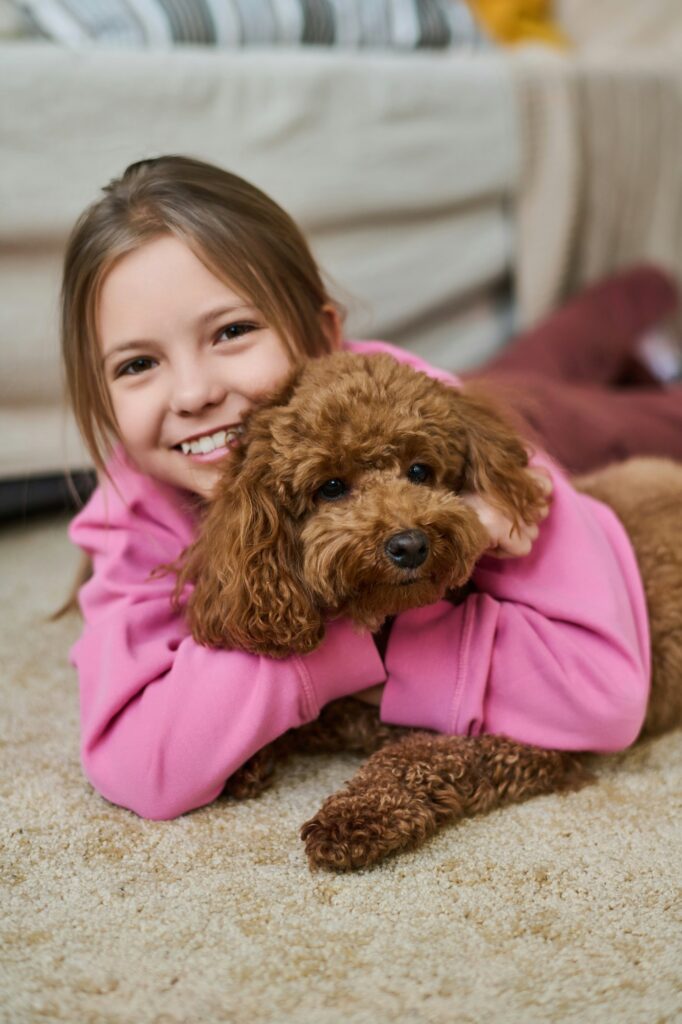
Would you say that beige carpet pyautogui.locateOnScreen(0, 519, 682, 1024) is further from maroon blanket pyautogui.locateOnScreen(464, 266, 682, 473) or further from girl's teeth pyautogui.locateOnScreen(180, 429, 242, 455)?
maroon blanket pyautogui.locateOnScreen(464, 266, 682, 473)

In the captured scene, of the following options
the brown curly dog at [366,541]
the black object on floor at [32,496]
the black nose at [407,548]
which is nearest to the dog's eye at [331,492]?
the brown curly dog at [366,541]

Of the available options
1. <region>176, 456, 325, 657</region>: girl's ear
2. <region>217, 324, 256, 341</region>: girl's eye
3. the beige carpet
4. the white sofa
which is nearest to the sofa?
the white sofa

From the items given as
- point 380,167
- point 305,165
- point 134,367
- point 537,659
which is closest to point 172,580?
point 134,367

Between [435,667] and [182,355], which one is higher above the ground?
[182,355]

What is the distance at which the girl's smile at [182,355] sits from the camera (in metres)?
1.42

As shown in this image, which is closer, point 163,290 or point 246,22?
point 163,290

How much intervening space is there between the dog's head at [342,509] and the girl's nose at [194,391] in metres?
0.14

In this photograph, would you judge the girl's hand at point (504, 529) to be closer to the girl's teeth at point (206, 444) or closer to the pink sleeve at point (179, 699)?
the pink sleeve at point (179, 699)

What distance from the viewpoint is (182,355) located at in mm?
1435

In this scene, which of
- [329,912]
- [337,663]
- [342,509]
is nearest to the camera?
[329,912]

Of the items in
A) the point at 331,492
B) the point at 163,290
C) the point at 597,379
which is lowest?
the point at 597,379

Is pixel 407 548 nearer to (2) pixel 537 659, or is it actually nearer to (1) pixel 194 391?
(2) pixel 537 659

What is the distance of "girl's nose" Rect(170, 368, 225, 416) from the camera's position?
1.41 meters

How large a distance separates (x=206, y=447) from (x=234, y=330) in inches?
7.0
